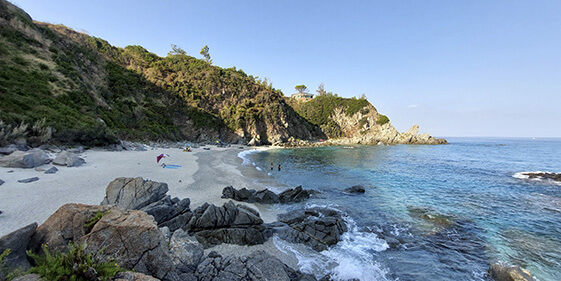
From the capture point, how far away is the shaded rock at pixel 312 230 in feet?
38.9

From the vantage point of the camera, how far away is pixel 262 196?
59.2 feet

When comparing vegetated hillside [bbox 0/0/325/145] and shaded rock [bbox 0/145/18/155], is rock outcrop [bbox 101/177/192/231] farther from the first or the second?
vegetated hillside [bbox 0/0/325/145]

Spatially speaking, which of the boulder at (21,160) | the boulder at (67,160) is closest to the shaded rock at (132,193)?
the boulder at (21,160)

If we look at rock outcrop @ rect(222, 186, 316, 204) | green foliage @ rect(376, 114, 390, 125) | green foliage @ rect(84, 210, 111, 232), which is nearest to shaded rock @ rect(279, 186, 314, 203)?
rock outcrop @ rect(222, 186, 316, 204)

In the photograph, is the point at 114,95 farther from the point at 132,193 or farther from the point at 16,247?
the point at 16,247

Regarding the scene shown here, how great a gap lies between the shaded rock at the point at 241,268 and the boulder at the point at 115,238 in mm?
1717

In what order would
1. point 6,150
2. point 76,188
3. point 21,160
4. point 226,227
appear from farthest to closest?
point 6,150 → point 21,160 → point 76,188 → point 226,227

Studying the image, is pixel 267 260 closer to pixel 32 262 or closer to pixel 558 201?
pixel 32 262

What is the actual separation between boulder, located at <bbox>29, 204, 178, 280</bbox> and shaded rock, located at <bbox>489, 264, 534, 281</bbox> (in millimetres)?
13046

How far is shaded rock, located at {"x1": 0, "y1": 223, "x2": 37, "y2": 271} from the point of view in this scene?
4379 millimetres

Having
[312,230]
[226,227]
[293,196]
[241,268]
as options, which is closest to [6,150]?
[226,227]

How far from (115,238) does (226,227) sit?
22.9ft

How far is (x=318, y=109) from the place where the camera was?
514 feet

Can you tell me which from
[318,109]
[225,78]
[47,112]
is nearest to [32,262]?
[47,112]
